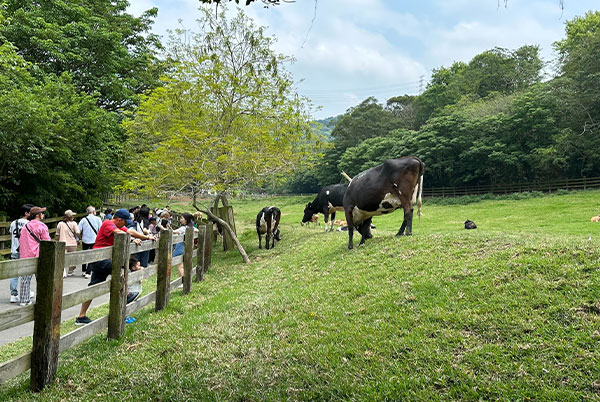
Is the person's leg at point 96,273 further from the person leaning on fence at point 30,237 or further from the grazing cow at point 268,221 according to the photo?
the grazing cow at point 268,221

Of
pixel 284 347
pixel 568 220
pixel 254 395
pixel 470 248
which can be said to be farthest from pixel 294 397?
pixel 568 220

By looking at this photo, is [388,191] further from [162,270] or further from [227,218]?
[227,218]

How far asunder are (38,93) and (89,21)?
987 centimetres

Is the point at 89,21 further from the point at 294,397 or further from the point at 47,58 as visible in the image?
the point at 294,397

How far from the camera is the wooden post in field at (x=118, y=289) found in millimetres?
5352

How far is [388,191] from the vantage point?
9.84 meters

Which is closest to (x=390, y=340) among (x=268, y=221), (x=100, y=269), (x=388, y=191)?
(x=100, y=269)

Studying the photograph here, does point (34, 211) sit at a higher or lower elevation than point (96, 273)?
higher

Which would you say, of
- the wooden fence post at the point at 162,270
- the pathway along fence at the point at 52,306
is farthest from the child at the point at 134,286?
the pathway along fence at the point at 52,306

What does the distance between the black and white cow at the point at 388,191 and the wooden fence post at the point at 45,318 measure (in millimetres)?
7191

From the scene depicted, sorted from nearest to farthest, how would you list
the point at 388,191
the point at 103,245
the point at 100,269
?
the point at 100,269 → the point at 103,245 → the point at 388,191

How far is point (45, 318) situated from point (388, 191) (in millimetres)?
7564

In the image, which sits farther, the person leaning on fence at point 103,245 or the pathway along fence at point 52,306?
the person leaning on fence at point 103,245

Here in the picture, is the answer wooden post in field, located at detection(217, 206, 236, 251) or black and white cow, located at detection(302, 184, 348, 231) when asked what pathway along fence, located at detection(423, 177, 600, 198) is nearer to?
black and white cow, located at detection(302, 184, 348, 231)
